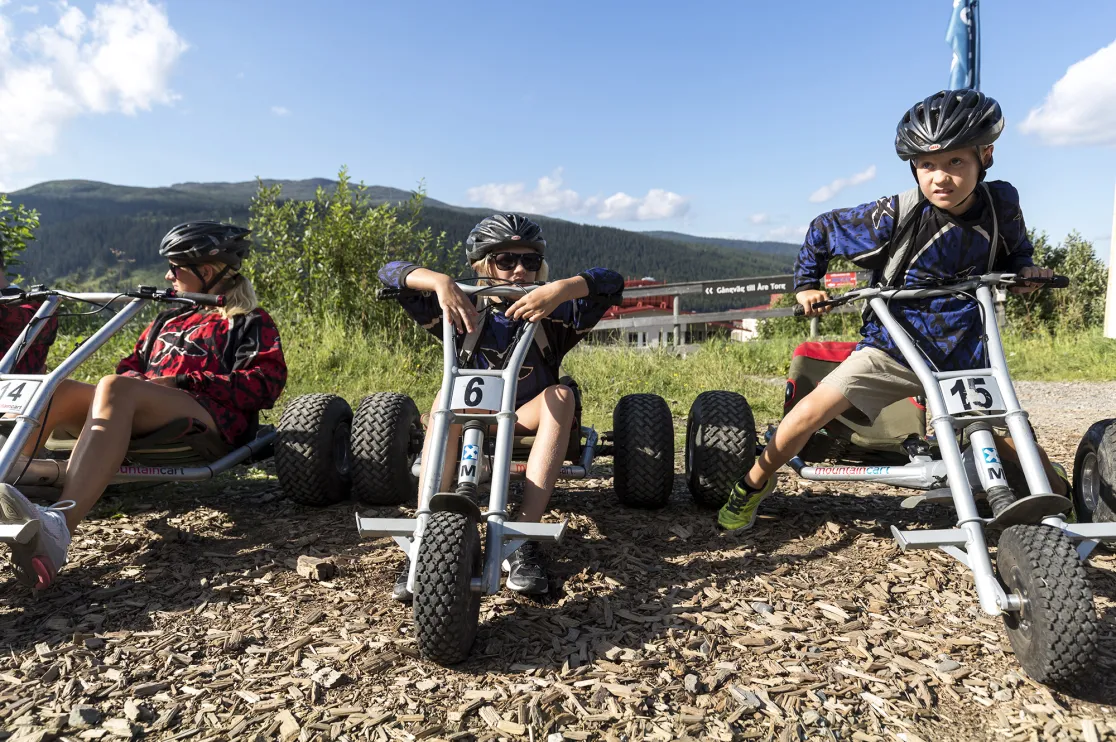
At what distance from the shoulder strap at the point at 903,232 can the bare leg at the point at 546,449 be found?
138cm

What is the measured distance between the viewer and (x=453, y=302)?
286 centimetres

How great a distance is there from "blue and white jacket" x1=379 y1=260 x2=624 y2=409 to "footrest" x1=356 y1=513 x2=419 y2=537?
93 cm

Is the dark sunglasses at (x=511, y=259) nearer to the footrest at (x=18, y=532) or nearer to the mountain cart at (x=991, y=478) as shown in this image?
the mountain cart at (x=991, y=478)

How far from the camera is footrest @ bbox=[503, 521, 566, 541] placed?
7.53 feet

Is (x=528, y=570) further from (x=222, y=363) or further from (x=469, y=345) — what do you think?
(x=222, y=363)

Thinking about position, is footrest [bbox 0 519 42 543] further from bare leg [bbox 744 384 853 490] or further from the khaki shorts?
the khaki shorts

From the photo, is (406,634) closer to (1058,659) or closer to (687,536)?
(687,536)

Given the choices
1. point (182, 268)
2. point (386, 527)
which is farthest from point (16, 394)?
point (386, 527)

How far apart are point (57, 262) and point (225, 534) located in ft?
423

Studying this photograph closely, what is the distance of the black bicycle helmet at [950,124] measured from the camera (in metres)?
2.72

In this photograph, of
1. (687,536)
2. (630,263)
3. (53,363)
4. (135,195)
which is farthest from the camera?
(135,195)

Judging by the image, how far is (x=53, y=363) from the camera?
8.30m

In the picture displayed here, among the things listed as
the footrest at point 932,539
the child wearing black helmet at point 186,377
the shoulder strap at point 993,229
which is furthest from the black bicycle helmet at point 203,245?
the shoulder strap at point 993,229

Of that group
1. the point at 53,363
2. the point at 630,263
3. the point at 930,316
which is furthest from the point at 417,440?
the point at 630,263
